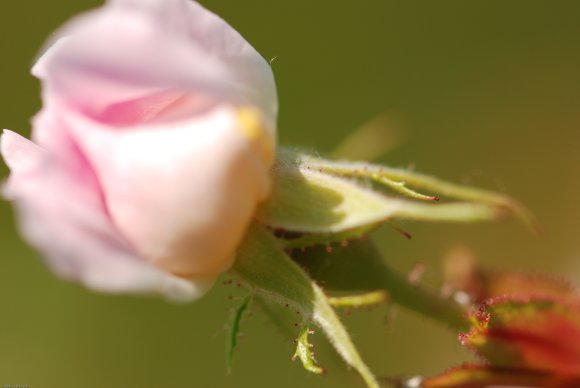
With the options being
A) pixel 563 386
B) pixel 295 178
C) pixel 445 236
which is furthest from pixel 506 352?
pixel 445 236

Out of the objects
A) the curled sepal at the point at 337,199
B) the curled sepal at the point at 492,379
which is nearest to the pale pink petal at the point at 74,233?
the curled sepal at the point at 337,199

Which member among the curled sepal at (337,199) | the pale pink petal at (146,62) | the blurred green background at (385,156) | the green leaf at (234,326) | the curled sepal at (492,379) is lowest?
the blurred green background at (385,156)

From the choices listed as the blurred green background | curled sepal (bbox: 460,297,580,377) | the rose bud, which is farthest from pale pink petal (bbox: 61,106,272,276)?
the blurred green background

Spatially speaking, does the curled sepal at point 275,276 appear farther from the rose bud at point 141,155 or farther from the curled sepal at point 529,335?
the curled sepal at point 529,335

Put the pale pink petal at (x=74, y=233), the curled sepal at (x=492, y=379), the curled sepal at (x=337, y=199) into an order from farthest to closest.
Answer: the curled sepal at (x=492, y=379), the curled sepal at (x=337, y=199), the pale pink petal at (x=74, y=233)

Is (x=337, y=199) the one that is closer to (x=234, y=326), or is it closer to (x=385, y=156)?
(x=234, y=326)

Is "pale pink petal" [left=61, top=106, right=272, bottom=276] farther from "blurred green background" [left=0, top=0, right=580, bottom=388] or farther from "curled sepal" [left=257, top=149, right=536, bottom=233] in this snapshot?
"blurred green background" [left=0, top=0, right=580, bottom=388]

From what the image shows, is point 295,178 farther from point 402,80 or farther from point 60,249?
point 402,80
